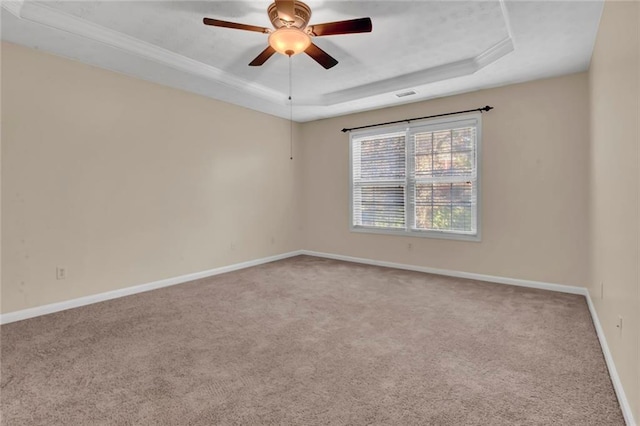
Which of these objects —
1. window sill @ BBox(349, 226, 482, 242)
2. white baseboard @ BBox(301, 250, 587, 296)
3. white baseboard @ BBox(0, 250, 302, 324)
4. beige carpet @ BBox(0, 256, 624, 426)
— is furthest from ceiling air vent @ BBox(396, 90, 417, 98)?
white baseboard @ BBox(0, 250, 302, 324)

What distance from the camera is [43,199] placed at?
3230mm

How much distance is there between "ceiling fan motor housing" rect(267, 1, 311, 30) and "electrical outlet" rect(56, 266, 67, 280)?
10.5ft

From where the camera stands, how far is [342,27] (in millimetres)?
2352

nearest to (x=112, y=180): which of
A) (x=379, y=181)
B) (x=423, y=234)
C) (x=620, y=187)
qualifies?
(x=379, y=181)

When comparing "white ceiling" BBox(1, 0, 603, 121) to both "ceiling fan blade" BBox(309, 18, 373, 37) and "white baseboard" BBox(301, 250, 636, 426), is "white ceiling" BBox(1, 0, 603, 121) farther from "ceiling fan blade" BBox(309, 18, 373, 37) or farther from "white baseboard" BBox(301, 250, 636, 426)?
"white baseboard" BBox(301, 250, 636, 426)

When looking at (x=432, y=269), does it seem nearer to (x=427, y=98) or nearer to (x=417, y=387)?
(x=427, y=98)

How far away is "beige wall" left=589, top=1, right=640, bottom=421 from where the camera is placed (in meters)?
1.54

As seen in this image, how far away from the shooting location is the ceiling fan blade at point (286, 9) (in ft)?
7.17

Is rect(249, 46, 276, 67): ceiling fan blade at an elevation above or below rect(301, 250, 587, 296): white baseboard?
above

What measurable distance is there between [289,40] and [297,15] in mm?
238

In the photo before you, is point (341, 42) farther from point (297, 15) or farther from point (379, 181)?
point (379, 181)

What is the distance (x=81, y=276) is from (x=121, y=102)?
1997 millimetres

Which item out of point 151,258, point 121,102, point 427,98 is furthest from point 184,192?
point 427,98

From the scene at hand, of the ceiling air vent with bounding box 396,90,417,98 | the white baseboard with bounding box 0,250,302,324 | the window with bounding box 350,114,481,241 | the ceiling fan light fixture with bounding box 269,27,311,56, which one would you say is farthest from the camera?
the window with bounding box 350,114,481,241
